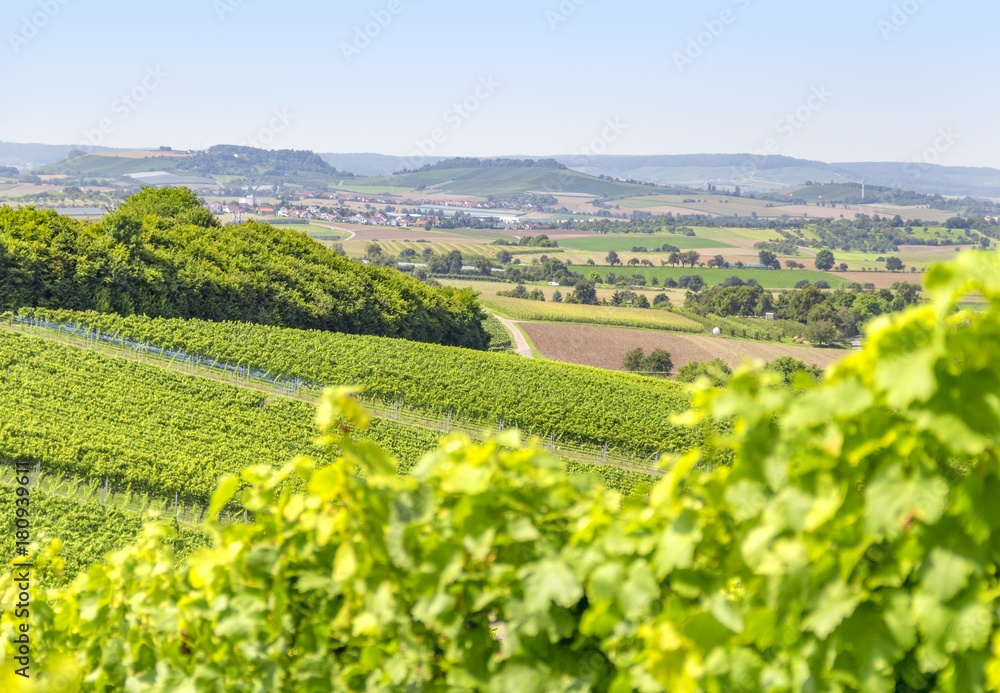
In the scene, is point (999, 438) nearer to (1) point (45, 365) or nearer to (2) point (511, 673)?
(2) point (511, 673)

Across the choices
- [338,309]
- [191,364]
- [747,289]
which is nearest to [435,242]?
[747,289]

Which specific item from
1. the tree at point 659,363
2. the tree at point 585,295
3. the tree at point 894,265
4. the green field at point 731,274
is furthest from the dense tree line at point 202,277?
the tree at point 894,265

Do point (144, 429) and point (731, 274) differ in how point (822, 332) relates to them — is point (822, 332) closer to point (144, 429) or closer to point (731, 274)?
point (731, 274)

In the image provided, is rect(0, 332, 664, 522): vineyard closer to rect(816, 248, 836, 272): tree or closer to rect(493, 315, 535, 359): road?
rect(493, 315, 535, 359): road

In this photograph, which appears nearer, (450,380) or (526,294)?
(450,380)

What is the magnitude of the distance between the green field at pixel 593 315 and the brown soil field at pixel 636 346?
168 inches

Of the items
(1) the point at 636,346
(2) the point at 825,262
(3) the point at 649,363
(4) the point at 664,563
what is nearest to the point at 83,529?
(4) the point at 664,563

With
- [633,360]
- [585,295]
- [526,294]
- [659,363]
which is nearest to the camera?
[633,360]

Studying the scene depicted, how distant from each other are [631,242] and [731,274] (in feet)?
166

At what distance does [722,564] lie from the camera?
1933 millimetres

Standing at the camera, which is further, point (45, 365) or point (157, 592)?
point (45, 365)

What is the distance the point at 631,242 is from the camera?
172 metres

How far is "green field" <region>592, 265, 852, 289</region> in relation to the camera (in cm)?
11888

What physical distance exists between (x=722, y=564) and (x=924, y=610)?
46 centimetres
